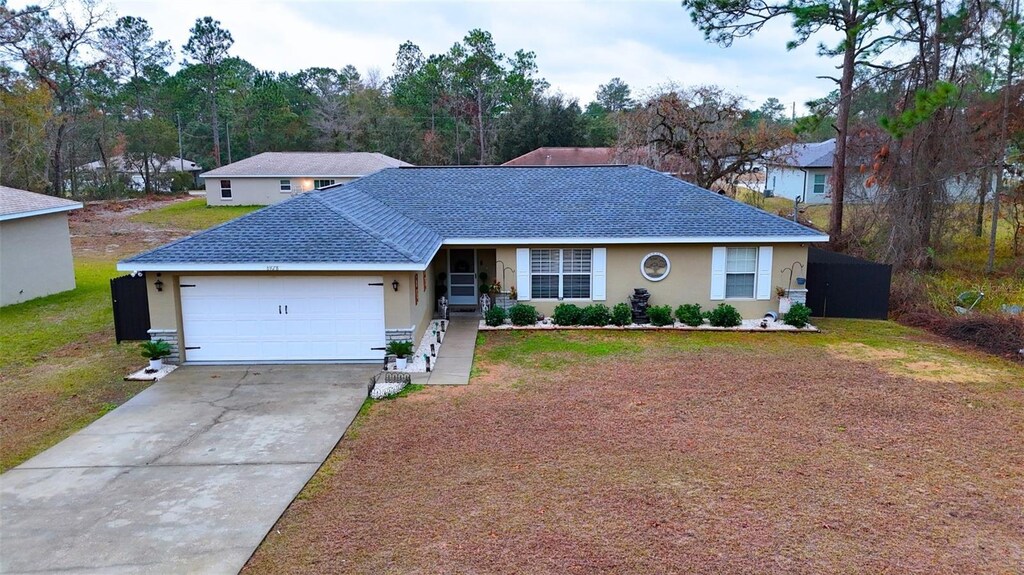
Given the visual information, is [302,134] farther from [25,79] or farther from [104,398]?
[104,398]

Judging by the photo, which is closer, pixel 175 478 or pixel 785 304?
pixel 175 478

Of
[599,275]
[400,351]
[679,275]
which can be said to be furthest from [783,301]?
[400,351]

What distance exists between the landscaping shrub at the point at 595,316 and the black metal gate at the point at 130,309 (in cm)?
960

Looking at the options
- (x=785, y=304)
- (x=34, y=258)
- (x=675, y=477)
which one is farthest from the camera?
(x=34, y=258)

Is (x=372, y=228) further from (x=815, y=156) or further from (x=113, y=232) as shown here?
(x=815, y=156)

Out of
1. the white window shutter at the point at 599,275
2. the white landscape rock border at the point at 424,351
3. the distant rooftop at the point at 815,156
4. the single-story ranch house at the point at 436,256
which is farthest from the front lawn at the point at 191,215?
the distant rooftop at the point at 815,156

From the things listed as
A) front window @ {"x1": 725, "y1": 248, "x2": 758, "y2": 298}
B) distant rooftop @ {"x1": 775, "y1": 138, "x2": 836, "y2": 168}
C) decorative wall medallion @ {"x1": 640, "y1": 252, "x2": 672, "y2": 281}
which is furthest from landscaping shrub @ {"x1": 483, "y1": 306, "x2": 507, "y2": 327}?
distant rooftop @ {"x1": 775, "y1": 138, "x2": 836, "y2": 168}

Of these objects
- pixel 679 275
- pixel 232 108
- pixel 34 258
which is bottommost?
pixel 679 275

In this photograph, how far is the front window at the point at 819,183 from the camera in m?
40.0

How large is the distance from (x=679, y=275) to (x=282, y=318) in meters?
9.21

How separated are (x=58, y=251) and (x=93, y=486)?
48.2 feet

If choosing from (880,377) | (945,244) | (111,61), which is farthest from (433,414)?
(111,61)

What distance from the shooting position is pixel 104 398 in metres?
10.8

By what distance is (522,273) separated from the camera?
52.8 feet
